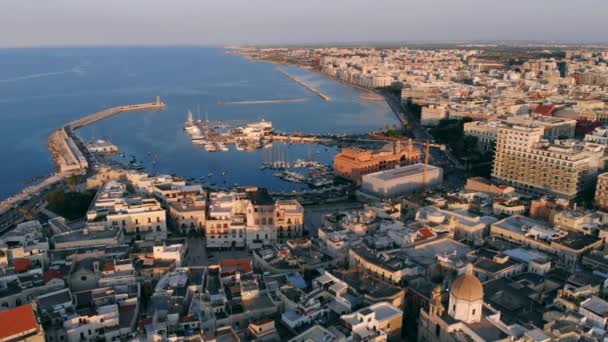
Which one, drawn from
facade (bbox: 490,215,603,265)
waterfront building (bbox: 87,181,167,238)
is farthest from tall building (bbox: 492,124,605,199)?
waterfront building (bbox: 87,181,167,238)

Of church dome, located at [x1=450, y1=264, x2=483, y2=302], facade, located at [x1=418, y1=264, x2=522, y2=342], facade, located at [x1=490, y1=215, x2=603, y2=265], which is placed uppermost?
church dome, located at [x1=450, y1=264, x2=483, y2=302]

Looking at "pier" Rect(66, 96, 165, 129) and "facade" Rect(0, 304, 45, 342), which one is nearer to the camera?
"facade" Rect(0, 304, 45, 342)

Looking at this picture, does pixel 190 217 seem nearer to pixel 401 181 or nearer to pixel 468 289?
pixel 401 181

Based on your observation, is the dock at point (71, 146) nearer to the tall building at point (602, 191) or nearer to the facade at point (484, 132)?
the facade at point (484, 132)

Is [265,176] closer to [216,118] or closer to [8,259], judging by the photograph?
[8,259]

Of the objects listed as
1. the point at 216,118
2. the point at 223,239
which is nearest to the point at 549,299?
the point at 223,239

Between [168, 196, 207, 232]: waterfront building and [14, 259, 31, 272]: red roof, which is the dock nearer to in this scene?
[168, 196, 207, 232]: waterfront building

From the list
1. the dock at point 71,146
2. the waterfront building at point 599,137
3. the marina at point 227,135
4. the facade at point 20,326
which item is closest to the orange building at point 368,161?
the waterfront building at point 599,137
